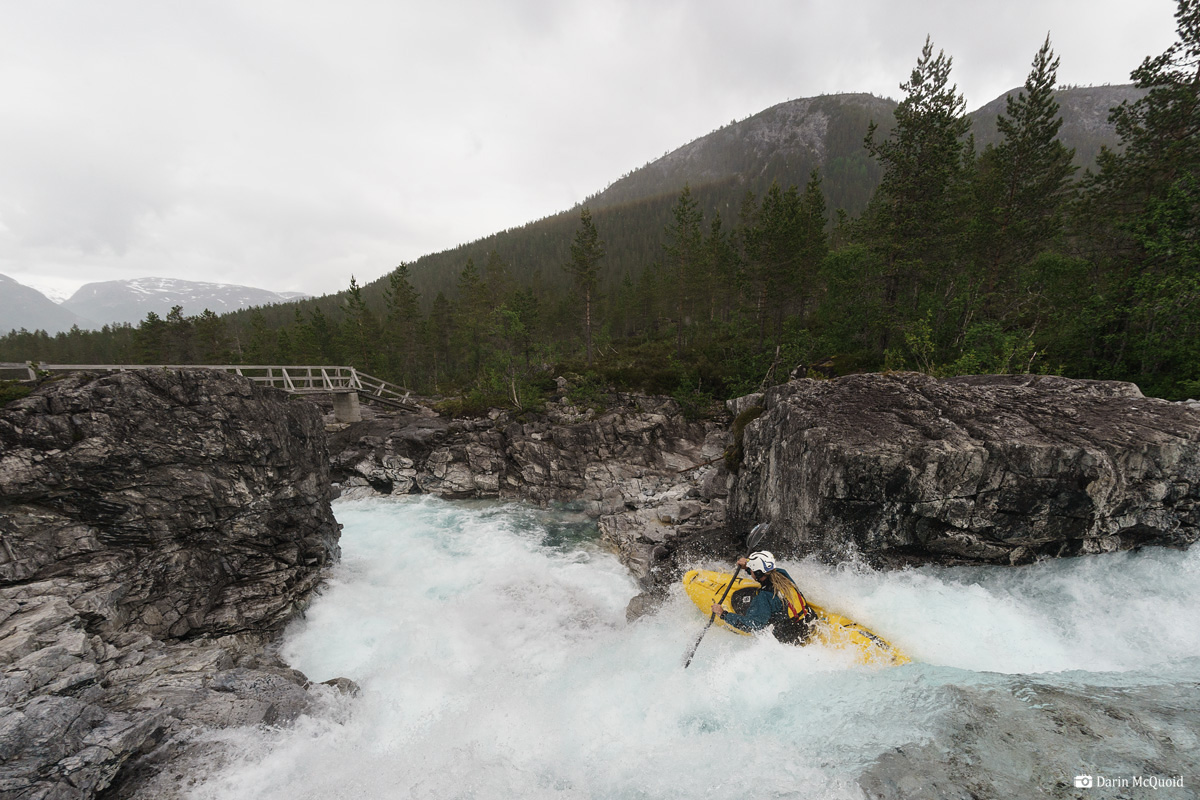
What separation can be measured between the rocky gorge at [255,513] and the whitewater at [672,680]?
63 cm

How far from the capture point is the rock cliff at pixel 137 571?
5793 millimetres

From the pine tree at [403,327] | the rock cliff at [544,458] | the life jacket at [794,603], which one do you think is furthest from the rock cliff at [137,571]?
the pine tree at [403,327]

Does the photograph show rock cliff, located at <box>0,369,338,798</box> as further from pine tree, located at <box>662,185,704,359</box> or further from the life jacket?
pine tree, located at <box>662,185,704,359</box>

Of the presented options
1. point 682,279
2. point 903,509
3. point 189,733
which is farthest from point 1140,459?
point 682,279

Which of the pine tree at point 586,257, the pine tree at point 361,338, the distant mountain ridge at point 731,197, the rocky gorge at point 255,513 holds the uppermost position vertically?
the distant mountain ridge at point 731,197

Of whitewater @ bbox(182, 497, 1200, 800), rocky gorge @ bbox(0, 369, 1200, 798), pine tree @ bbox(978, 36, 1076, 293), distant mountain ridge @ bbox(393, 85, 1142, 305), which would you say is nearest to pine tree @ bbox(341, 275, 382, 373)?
distant mountain ridge @ bbox(393, 85, 1142, 305)

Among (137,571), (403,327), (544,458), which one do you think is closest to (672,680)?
(137,571)

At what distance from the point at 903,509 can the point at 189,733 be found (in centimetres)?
1457

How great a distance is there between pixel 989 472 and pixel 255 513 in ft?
61.4

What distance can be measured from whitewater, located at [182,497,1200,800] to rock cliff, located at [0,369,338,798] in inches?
39.9

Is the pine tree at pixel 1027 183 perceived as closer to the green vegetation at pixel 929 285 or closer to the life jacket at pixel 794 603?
the green vegetation at pixel 929 285

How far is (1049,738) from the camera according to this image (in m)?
5.57

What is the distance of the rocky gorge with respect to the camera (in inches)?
254

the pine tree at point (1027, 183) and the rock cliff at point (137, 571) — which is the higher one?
the pine tree at point (1027, 183)
